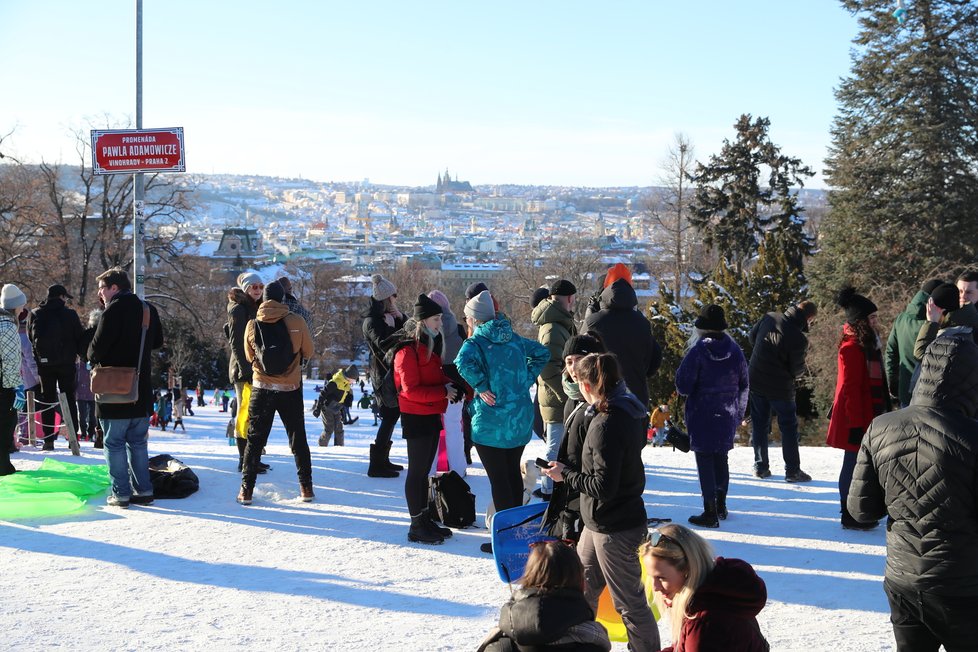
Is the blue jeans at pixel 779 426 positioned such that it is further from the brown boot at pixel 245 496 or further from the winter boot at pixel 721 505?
the brown boot at pixel 245 496

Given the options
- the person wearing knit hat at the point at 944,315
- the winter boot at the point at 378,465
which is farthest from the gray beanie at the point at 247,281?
the person wearing knit hat at the point at 944,315

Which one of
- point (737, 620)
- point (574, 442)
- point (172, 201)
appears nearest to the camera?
point (737, 620)

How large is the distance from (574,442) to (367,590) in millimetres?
2009

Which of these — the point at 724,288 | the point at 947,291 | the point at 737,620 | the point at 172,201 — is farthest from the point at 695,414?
the point at 172,201

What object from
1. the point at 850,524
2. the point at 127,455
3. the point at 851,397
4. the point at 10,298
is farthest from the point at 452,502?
the point at 10,298

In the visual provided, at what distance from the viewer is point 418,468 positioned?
6492 mm

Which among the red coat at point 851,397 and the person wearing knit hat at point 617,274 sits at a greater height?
the person wearing knit hat at point 617,274

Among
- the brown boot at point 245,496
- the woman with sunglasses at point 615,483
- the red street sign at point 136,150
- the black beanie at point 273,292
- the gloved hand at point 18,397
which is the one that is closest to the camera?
the woman with sunglasses at point 615,483

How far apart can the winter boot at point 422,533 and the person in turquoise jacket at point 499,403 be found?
0.78 metres

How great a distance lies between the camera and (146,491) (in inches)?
297

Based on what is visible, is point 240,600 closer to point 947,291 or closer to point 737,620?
point 737,620

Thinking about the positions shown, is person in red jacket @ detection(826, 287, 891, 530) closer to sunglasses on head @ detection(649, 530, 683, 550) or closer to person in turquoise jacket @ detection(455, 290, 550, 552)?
person in turquoise jacket @ detection(455, 290, 550, 552)

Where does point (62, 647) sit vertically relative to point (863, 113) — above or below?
below

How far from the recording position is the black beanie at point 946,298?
19.8 ft
